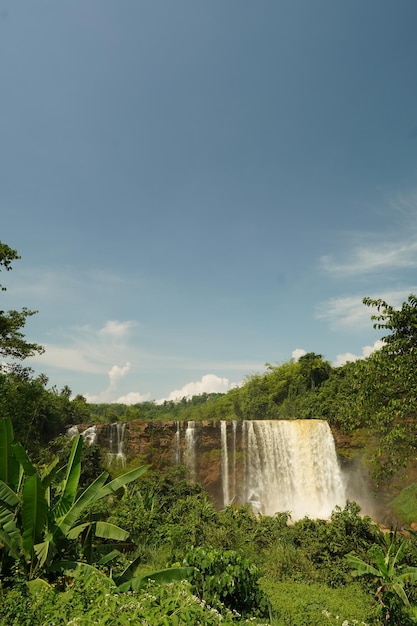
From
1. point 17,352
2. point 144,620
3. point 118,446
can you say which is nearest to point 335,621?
point 144,620

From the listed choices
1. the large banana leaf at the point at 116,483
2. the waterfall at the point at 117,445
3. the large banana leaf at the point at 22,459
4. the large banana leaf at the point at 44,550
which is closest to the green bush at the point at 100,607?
the large banana leaf at the point at 44,550

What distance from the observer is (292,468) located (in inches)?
1046

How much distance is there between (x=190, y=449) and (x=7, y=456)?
22985mm

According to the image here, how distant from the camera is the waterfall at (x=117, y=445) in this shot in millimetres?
25359

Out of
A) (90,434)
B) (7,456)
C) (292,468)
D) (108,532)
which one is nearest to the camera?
(7,456)

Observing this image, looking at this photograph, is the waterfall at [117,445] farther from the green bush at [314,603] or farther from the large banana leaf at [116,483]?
the large banana leaf at [116,483]

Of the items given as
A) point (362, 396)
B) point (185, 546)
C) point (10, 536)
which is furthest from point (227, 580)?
point (362, 396)

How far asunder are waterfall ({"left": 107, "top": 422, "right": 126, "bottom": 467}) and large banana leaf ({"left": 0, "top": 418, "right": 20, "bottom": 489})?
21.5 metres

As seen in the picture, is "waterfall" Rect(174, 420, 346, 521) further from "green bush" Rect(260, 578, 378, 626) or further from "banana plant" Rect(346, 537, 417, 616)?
"banana plant" Rect(346, 537, 417, 616)

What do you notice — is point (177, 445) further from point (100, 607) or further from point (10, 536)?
point (100, 607)

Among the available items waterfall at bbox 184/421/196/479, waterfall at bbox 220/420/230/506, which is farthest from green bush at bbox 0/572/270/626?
waterfall at bbox 220/420/230/506

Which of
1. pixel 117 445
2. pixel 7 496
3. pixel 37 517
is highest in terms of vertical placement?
pixel 7 496

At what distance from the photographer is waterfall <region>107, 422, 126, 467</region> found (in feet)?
83.2

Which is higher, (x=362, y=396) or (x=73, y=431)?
(x=362, y=396)
